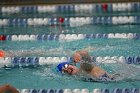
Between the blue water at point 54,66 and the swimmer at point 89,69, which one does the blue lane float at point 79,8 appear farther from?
the swimmer at point 89,69

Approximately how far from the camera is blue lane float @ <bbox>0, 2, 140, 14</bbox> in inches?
327

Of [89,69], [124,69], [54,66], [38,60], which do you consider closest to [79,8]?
[38,60]

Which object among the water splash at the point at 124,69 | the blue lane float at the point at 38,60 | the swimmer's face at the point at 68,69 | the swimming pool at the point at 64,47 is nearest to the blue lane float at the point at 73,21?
the swimming pool at the point at 64,47

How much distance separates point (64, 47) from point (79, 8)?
8.76 ft

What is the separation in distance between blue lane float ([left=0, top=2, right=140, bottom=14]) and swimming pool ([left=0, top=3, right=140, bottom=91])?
32cm

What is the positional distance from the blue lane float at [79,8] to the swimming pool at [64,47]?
0.32m

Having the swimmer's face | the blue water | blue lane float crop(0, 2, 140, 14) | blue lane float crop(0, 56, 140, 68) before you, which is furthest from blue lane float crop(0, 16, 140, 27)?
the swimmer's face

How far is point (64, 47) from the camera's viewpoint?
6.04 metres

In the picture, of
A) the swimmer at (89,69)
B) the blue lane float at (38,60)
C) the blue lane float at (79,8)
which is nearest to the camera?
the swimmer at (89,69)

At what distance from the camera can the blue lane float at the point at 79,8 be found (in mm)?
8312

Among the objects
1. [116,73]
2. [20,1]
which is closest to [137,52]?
[116,73]

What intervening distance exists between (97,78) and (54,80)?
23.8 inches

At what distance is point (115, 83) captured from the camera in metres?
4.45

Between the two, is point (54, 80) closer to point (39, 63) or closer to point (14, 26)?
point (39, 63)
